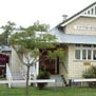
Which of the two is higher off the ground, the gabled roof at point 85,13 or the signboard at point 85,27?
the gabled roof at point 85,13

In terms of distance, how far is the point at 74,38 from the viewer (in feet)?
115

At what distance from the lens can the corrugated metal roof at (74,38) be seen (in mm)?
33997

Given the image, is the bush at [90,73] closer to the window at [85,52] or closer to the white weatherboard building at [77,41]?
the white weatherboard building at [77,41]

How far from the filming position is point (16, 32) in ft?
74.0

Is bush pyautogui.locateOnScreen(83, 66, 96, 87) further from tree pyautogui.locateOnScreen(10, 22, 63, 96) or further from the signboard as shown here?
tree pyautogui.locateOnScreen(10, 22, 63, 96)

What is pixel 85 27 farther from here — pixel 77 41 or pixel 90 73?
pixel 90 73

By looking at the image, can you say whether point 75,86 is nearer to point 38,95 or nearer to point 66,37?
point 66,37

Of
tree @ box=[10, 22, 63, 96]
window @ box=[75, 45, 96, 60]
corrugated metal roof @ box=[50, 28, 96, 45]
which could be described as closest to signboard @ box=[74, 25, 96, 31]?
corrugated metal roof @ box=[50, 28, 96, 45]

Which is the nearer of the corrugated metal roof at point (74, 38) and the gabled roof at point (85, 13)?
the corrugated metal roof at point (74, 38)

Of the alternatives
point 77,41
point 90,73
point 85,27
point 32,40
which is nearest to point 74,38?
point 77,41

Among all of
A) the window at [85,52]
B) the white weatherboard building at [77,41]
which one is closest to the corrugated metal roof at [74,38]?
the white weatherboard building at [77,41]

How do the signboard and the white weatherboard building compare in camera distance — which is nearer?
the white weatherboard building

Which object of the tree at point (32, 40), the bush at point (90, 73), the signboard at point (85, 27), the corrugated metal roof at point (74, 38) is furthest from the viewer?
the signboard at point (85, 27)

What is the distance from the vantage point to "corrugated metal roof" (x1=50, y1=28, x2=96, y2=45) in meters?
34.0
